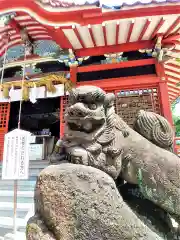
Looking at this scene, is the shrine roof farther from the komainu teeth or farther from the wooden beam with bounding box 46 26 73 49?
the komainu teeth

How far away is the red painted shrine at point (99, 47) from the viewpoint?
5285 millimetres

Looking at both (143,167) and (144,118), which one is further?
(144,118)

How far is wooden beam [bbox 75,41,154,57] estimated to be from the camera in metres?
6.43

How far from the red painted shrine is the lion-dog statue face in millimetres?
A: 4186

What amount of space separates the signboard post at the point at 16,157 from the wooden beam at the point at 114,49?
12.3ft

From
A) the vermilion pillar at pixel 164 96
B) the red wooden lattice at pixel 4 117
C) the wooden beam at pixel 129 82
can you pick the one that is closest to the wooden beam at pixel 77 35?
the wooden beam at pixel 129 82

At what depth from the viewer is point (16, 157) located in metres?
3.61

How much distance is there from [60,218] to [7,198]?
363 centimetres

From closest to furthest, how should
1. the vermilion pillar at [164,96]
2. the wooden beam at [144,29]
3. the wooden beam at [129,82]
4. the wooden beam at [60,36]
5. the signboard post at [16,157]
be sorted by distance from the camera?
1. the signboard post at [16,157]
2. the wooden beam at [144,29]
3. the wooden beam at [60,36]
4. the vermilion pillar at [164,96]
5. the wooden beam at [129,82]

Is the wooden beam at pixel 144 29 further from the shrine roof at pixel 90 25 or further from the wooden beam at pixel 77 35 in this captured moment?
the wooden beam at pixel 77 35

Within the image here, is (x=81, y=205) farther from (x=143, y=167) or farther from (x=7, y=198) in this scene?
(x=7, y=198)

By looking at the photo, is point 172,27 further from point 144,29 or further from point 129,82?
point 129,82

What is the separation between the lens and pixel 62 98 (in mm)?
7227

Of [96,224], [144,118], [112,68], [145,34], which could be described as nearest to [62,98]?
[112,68]
